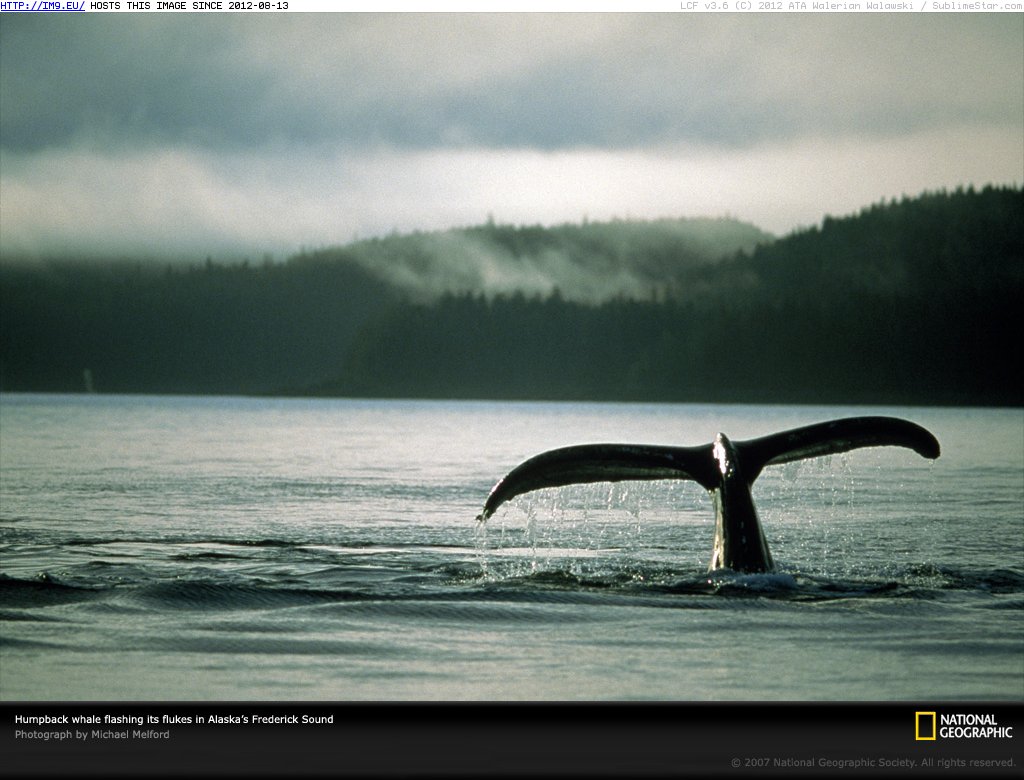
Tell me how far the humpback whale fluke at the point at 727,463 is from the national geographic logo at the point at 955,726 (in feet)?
13.9

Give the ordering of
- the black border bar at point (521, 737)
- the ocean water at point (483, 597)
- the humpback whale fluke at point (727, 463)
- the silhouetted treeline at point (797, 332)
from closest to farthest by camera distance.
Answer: the black border bar at point (521, 737) < the ocean water at point (483, 597) < the humpback whale fluke at point (727, 463) < the silhouetted treeline at point (797, 332)

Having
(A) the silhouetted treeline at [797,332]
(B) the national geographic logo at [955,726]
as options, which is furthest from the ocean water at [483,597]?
(A) the silhouetted treeline at [797,332]

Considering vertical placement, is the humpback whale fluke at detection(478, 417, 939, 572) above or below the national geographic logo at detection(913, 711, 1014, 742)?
above

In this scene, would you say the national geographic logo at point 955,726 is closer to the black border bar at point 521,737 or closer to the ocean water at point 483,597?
the black border bar at point 521,737

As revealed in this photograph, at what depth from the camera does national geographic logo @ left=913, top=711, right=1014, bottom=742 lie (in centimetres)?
561

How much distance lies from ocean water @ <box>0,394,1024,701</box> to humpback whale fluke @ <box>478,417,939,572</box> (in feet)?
1.23

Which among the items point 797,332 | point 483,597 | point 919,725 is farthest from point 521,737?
point 797,332

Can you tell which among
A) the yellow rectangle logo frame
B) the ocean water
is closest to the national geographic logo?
the yellow rectangle logo frame

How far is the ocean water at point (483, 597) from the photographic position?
761 centimetres

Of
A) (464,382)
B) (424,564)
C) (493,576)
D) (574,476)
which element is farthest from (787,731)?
(464,382)

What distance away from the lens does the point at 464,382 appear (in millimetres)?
144250

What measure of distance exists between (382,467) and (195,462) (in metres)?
4.66

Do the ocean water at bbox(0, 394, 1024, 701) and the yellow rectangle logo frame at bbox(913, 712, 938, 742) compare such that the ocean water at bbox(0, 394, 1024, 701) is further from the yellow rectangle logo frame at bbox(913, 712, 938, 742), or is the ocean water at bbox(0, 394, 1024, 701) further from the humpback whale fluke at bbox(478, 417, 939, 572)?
the yellow rectangle logo frame at bbox(913, 712, 938, 742)
